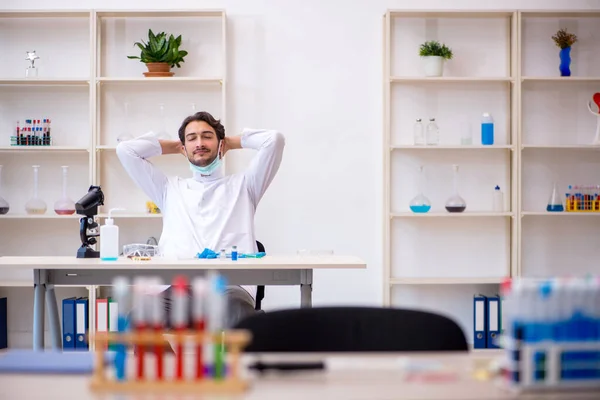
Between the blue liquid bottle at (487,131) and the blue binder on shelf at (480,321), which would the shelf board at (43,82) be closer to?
the blue liquid bottle at (487,131)

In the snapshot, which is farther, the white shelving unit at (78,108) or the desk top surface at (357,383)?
the white shelving unit at (78,108)

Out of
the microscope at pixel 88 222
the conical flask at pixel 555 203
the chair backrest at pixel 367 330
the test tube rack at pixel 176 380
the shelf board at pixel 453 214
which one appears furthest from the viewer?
the conical flask at pixel 555 203

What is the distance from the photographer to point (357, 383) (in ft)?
3.64

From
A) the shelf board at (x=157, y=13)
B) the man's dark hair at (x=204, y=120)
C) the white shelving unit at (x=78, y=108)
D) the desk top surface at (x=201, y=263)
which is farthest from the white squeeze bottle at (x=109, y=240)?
the shelf board at (x=157, y=13)

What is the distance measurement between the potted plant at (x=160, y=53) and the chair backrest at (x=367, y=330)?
3.36 m

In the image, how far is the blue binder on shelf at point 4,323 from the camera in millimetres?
4688

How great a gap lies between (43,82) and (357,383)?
4.09 meters

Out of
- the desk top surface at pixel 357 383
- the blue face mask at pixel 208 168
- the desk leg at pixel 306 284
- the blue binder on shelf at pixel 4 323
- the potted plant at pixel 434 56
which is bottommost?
the blue binder on shelf at pixel 4 323

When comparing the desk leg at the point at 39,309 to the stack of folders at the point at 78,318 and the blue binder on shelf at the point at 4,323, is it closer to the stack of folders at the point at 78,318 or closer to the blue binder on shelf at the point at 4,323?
the stack of folders at the point at 78,318

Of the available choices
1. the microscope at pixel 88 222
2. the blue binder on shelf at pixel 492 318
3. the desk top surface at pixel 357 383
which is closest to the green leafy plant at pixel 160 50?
the microscope at pixel 88 222

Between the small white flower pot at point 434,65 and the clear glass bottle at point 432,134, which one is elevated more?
the small white flower pot at point 434,65

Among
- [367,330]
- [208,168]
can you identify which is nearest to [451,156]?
[208,168]

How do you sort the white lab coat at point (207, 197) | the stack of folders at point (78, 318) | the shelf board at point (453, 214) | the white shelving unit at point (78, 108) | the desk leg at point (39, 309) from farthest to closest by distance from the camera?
the white shelving unit at point (78, 108)
the shelf board at point (453, 214)
the stack of folders at point (78, 318)
the white lab coat at point (207, 197)
the desk leg at point (39, 309)

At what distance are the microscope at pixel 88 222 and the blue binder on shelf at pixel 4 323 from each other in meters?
1.73
